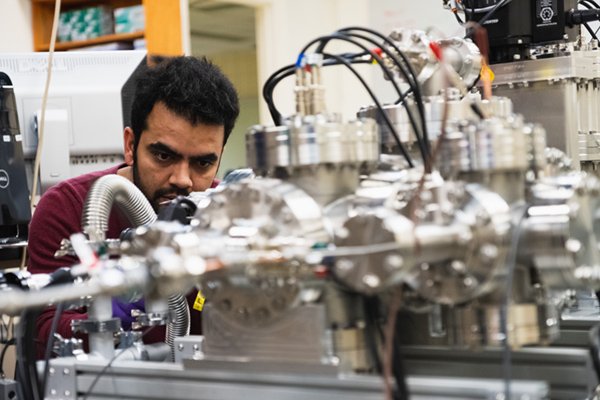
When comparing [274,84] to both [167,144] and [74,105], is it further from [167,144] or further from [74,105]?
[74,105]

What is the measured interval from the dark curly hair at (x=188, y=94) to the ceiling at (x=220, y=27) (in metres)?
4.85

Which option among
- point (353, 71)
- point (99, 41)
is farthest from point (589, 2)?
point (99, 41)

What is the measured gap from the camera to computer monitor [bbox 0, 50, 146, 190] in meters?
2.58

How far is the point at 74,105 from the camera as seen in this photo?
8.56 feet

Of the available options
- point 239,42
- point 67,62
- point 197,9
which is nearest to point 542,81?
point 67,62

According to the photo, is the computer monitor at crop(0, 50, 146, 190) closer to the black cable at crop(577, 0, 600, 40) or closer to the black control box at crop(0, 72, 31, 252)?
the black control box at crop(0, 72, 31, 252)

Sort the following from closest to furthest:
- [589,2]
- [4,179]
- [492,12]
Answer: [492,12] < [589,2] < [4,179]

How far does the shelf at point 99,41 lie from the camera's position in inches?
219

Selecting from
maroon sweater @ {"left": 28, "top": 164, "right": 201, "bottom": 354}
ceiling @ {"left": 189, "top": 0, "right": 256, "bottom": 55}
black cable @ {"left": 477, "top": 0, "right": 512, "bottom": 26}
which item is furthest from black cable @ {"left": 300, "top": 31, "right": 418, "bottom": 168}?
ceiling @ {"left": 189, "top": 0, "right": 256, "bottom": 55}

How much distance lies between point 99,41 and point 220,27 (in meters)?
2.55

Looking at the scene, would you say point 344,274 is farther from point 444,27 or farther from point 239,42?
point 239,42

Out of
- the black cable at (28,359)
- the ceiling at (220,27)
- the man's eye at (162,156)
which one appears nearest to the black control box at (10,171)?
the man's eye at (162,156)

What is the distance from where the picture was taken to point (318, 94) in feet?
3.78

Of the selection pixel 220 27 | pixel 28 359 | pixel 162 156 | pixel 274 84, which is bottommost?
pixel 28 359
